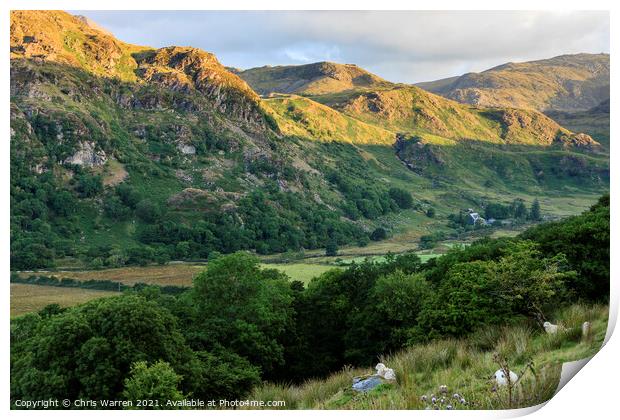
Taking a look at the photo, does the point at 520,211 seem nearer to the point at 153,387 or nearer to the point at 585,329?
the point at 585,329

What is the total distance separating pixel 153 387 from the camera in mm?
13164

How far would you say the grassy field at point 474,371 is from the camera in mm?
10039

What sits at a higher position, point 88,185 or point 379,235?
point 88,185

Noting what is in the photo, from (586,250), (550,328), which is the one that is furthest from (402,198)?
(550,328)

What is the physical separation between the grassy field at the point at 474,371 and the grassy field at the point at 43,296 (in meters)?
31.2

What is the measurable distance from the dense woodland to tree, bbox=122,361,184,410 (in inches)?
1.6

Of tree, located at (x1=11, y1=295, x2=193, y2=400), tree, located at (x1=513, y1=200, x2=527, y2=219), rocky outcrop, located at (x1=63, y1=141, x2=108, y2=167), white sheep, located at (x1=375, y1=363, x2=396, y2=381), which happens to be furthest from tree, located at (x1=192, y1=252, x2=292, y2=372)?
tree, located at (x1=513, y1=200, x2=527, y2=219)

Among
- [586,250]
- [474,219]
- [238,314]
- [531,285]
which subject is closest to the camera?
[531,285]

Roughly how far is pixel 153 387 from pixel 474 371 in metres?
7.67

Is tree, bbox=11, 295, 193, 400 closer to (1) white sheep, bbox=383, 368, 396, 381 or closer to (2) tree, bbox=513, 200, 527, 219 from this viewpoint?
(1) white sheep, bbox=383, 368, 396, 381

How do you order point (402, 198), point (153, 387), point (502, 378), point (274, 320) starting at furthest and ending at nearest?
point (402, 198)
point (274, 320)
point (153, 387)
point (502, 378)

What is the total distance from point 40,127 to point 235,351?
97669 millimetres

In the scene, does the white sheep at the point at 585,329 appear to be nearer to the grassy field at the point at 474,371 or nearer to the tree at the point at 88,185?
the grassy field at the point at 474,371

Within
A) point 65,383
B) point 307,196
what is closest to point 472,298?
point 65,383
